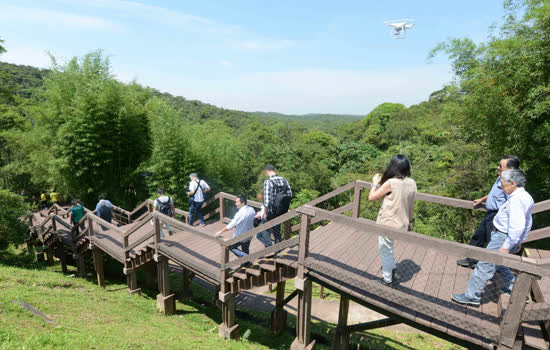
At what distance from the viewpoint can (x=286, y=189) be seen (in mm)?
4691

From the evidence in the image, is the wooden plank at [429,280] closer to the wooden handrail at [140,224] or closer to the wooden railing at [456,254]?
the wooden railing at [456,254]

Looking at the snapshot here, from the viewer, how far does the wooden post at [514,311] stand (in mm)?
2408

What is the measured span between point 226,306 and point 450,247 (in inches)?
160

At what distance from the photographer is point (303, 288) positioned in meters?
4.00

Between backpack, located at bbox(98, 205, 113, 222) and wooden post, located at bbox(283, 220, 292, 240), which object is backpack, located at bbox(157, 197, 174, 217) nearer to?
backpack, located at bbox(98, 205, 113, 222)

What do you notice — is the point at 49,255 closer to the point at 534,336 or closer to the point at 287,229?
the point at 287,229

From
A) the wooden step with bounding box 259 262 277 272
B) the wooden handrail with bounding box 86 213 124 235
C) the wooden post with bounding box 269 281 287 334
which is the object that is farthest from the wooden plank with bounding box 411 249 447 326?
the wooden handrail with bounding box 86 213 124 235

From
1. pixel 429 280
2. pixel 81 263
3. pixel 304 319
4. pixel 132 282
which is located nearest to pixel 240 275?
pixel 304 319

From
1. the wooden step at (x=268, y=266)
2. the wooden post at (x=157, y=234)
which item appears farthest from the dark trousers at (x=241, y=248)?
the wooden post at (x=157, y=234)

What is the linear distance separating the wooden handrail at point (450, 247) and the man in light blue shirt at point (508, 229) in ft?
0.84

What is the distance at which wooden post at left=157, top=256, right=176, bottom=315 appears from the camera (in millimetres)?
6359

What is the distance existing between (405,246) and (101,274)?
836cm

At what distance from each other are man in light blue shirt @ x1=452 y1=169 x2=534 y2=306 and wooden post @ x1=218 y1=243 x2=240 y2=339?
3.32m

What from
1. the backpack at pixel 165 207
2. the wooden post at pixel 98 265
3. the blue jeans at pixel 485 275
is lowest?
the wooden post at pixel 98 265
